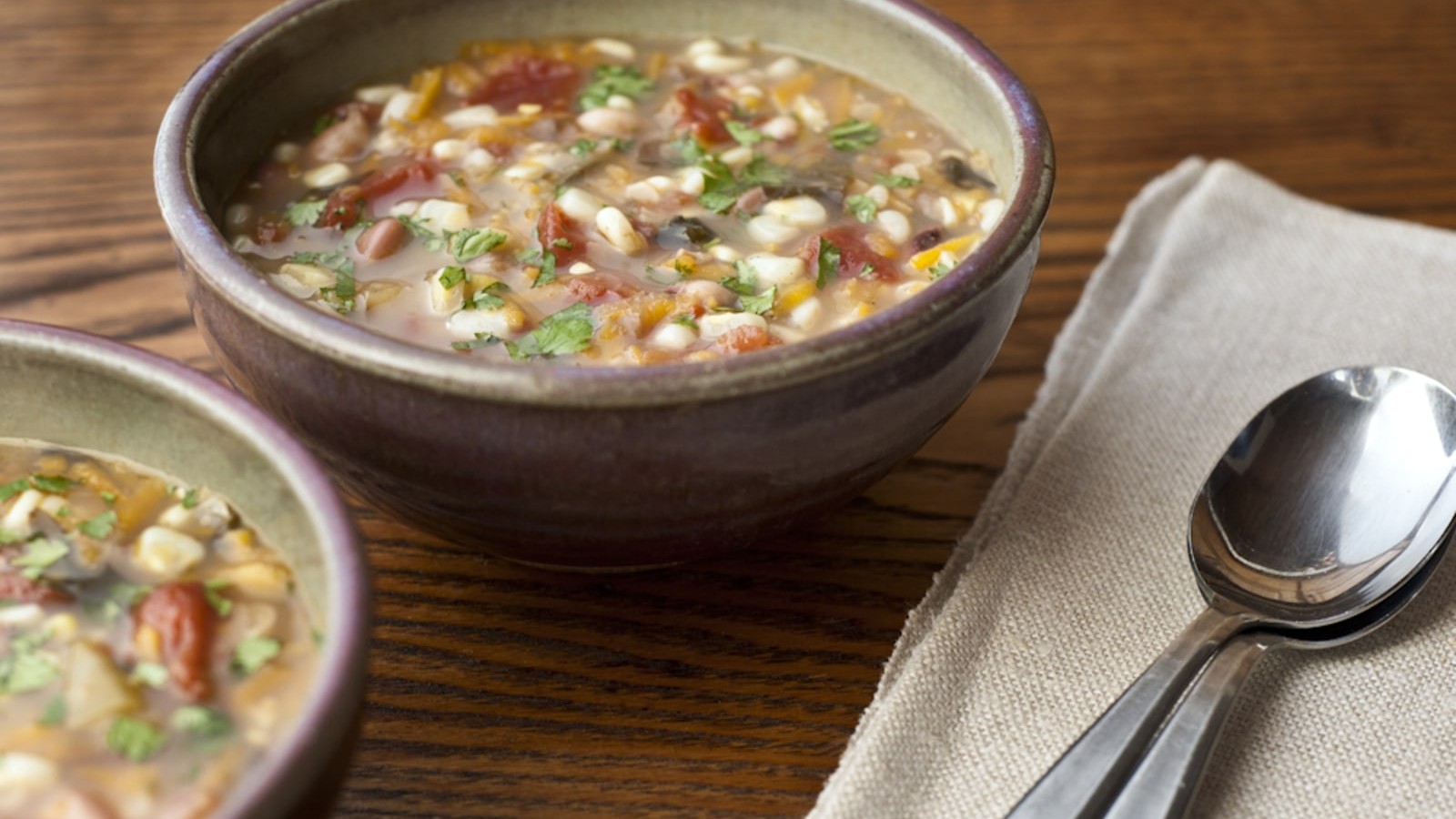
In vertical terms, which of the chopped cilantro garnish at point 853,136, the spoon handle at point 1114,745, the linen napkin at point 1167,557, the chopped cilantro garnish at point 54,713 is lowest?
the linen napkin at point 1167,557

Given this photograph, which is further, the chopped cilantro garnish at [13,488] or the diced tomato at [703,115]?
the diced tomato at [703,115]

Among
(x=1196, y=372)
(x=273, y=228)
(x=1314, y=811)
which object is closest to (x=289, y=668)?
(x=273, y=228)

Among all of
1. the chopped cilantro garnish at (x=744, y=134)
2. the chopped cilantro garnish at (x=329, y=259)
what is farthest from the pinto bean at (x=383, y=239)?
the chopped cilantro garnish at (x=744, y=134)

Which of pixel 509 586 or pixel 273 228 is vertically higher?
pixel 273 228

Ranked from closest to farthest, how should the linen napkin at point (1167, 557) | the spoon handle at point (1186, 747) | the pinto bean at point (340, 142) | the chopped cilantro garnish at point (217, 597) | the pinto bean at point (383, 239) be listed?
the chopped cilantro garnish at point (217, 597) < the spoon handle at point (1186, 747) < the linen napkin at point (1167, 557) < the pinto bean at point (383, 239) < the pinto bean at point (340, 142)

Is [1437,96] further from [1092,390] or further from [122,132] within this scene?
Result: [122,132]

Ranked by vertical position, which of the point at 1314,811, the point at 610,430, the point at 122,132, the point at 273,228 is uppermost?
the point at 610,430

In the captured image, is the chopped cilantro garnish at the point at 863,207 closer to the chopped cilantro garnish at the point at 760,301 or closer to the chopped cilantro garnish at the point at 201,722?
the chopped cilantro garnish at the point at 760,301
